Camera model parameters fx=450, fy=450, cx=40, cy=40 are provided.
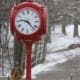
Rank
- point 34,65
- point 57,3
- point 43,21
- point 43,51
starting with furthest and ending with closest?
point 57,3 < point 43,51 < point 34,65 < point 43,21

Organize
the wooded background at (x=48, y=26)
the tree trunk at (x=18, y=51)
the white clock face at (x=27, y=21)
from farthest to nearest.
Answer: the wooded background at (x=48, y=26) → the tree trunk at (x=18, y=51) → the white clock face at (x=27, y=21)

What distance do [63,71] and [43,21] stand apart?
9.89 m

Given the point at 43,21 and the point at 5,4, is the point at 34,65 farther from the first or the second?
the point at 43,21

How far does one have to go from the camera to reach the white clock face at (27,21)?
8844mm

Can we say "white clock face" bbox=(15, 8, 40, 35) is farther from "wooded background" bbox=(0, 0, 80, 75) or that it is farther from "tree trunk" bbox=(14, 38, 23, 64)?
"tree trunk" bbox=(14, 38, 23, 64)

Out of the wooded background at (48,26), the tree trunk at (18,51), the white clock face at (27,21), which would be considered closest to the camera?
the white clock face at (27,21)

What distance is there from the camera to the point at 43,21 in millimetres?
8836

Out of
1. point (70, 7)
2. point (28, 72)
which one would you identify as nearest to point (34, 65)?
point (70, 7)

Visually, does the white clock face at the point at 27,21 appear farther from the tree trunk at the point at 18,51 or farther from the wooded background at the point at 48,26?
the tree trunk at the point at 18,51

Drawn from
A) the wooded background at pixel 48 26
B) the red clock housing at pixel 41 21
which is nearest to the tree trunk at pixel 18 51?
the wooded background at pixel 48 26

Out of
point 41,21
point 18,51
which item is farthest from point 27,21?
point 18,51

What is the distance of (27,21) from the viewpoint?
883cm

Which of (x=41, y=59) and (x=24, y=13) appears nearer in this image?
(x=24, y=13)

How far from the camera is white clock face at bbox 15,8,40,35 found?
8.84 metres
